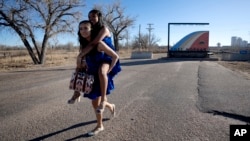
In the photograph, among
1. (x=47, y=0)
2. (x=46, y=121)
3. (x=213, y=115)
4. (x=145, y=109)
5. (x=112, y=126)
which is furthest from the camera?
(x=47, y=0)

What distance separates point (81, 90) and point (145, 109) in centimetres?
199

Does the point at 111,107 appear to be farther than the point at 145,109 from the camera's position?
No

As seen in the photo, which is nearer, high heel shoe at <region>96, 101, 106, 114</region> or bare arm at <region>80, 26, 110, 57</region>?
bare arm at <region>80, 26, 110, 57</region>

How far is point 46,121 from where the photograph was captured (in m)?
3.96

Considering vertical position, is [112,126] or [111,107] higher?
[111,107]

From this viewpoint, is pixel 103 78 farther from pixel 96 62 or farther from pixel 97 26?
pixel 97 26

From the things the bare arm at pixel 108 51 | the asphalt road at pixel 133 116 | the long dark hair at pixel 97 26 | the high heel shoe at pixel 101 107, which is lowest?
the asphalt road at pixel 133 116

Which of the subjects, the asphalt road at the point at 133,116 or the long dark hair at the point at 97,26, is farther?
the asphalt road at the point at 133,116

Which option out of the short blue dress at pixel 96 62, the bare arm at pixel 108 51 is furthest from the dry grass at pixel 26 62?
the bare arm at pixel 108 51

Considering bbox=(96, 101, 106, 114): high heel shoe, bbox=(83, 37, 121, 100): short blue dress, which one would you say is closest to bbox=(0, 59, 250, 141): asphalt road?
bbox=(96, 101, 106, 114): high heel shoe

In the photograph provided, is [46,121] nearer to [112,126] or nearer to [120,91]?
[112,126]

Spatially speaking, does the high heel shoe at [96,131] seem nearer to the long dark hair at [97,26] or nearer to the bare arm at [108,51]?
the bare arm at [108,51]

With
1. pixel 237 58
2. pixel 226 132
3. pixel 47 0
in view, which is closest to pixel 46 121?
pixel 226 132

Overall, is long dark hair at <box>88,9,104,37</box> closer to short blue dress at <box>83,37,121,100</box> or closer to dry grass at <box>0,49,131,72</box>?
short blue dress at <box>83,37,121,100</box>
